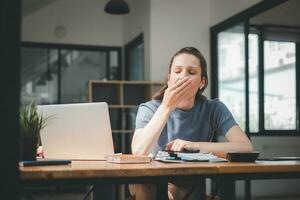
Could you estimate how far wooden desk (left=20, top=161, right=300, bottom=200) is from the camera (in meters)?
1.26

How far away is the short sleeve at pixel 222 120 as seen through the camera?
217 cm

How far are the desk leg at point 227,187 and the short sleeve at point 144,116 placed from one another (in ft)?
2.25

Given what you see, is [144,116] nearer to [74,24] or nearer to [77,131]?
[77,131]

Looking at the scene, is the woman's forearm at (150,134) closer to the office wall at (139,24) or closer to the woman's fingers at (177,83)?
the woman's fingers at (177,83)

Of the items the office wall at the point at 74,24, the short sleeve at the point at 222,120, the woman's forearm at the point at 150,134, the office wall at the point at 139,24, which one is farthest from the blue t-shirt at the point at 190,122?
the office wall at the point at 74,24

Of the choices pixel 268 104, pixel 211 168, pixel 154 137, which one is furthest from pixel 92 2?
pixel 211 168

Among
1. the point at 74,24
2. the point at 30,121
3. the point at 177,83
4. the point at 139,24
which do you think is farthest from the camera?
the point at 74,24

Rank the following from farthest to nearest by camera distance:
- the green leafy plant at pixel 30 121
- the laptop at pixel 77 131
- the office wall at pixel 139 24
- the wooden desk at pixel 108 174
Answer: the office wall at pixel 139 24, the laptop at pixel 77 131, the green leafy plant at pixel 30 121, the wooden desk at pixel 108 174

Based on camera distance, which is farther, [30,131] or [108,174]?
[30,131]

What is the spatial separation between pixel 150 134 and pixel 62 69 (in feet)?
17.8

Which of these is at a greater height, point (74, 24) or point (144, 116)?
point (74, 24)

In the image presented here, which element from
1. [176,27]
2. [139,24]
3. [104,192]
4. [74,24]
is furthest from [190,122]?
[74,24]

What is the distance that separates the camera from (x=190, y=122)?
2.15 meters

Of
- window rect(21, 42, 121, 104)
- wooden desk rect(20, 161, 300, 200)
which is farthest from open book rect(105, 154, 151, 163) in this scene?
window rect(21, 42, 121, 104)
